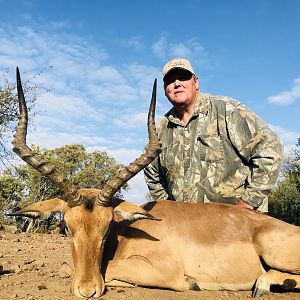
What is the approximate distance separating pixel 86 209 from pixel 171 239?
4.54ft

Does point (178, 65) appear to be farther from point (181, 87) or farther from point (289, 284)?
point (289, 284)

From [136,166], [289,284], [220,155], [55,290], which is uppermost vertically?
[220,155]

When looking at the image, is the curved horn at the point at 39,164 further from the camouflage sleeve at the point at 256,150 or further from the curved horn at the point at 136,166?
the camouflage sleeve at the point at 256,150

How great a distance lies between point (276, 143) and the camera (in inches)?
288

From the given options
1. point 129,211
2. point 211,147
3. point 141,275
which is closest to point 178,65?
point 211,147

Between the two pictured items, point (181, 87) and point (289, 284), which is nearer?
point (289, 284)

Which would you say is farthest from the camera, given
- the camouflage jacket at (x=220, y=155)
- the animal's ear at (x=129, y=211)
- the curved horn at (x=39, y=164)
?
the camouflage jacket at (x=220, y=155)

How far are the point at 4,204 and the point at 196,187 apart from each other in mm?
18641

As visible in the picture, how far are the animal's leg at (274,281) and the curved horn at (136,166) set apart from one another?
2.18 m

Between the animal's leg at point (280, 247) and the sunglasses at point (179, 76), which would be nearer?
the animal's leg at point (280, 247)

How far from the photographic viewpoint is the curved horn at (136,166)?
18.4 feet

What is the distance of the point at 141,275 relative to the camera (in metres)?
5.65

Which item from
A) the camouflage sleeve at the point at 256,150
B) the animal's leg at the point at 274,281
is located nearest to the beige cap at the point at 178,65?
the camouflage sleeve at the point at 256,150

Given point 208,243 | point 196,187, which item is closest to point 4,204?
point 196,187
